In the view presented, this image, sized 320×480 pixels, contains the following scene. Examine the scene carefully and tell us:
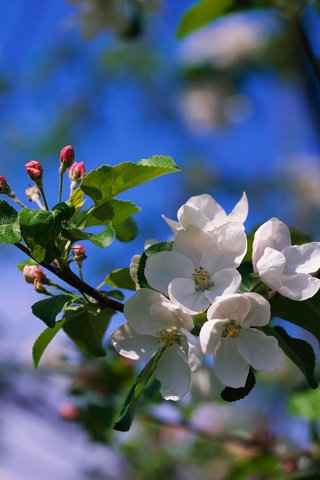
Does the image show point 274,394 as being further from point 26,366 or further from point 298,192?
point 298,192

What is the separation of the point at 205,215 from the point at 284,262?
0.13 meters

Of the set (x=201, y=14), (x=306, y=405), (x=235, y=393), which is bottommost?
(x=306, y=405)

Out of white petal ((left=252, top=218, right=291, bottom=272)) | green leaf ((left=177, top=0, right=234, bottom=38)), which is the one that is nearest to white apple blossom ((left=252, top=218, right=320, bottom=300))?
white petal ((left=252, top=218, right=291, bottom=272))

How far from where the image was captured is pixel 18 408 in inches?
119

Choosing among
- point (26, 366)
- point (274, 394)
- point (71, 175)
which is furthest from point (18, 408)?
point (71, 175)

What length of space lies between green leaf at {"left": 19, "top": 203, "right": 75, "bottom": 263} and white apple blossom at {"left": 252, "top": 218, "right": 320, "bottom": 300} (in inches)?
8.4

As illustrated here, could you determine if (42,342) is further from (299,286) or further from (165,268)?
(299,286)

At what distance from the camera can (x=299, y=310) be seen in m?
0.81

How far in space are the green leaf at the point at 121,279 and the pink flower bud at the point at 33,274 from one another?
9cm

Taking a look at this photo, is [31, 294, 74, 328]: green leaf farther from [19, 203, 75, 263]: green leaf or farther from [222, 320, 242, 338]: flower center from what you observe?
[222, 320, 242, 338]: flower center

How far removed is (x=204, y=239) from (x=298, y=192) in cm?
534

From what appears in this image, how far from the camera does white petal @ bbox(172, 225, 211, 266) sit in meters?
0.78

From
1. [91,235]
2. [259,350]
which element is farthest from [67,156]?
[259,350]

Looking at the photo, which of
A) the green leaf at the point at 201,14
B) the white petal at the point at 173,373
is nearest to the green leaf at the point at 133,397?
the white petal at the point at 173,373
